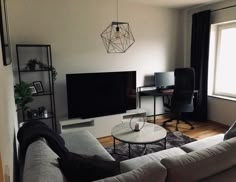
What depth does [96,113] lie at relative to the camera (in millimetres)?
3791

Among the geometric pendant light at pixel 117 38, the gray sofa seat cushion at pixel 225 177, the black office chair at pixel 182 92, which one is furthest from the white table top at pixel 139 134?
the geometric pendant light at pixel 117 38

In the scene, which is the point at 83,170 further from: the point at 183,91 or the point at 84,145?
the point at 183,91

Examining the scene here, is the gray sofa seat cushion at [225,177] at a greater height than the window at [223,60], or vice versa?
the window at [223,60]

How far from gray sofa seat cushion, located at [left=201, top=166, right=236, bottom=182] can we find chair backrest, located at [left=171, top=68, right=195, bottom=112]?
8.27ft

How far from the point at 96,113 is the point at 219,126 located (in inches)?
97.7

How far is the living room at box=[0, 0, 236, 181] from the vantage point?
11.1 ft

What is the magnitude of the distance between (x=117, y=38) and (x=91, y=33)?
55 centimetres

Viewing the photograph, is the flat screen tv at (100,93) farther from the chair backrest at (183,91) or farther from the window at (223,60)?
the window at (223,60)

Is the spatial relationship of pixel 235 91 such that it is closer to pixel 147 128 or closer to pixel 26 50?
pixel 147 128

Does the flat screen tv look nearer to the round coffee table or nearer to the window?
the round coffee table

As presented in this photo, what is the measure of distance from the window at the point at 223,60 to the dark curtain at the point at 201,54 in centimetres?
18

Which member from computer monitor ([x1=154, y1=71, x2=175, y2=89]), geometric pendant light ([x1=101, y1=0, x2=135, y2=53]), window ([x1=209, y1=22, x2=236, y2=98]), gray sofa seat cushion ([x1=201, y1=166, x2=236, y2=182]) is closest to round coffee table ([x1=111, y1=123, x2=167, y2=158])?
gray sofa seat cushion ([x1=201, y1=166, x2=236, y2=182])

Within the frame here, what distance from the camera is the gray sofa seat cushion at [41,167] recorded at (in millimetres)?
1189

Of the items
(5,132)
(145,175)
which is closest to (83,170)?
(145,175)
